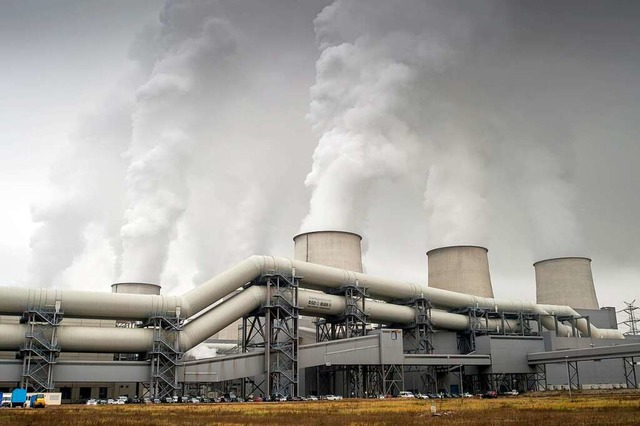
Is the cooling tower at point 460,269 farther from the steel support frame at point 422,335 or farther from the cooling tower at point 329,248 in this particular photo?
the cooling tower at point 329,248

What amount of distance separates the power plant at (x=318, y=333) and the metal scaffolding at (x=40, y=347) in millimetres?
92

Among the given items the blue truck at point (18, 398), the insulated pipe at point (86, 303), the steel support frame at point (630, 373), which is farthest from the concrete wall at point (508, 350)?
the blue truck at point (18, 398)

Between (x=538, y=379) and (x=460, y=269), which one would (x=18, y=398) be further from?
(x=538, y=379)

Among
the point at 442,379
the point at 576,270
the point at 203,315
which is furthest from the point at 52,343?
the point at 576,270

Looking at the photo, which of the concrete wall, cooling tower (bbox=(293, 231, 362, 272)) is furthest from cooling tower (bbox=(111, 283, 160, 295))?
the concrete wall

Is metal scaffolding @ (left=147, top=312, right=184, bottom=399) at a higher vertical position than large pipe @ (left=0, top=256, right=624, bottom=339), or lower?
lower

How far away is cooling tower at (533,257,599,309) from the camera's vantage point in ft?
271

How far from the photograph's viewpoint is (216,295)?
5366 cm

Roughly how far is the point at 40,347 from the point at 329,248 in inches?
1042

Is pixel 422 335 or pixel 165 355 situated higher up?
pixel 422 335

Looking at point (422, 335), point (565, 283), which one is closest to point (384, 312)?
point (422, 335)

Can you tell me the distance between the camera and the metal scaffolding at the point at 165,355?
51.3 meters

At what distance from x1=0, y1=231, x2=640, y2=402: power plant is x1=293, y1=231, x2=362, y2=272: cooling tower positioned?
0.44 ft

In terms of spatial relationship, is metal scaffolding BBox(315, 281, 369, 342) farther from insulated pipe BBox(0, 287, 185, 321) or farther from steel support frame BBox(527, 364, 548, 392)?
steel support frame BBox(527, 364, 548, 392)
